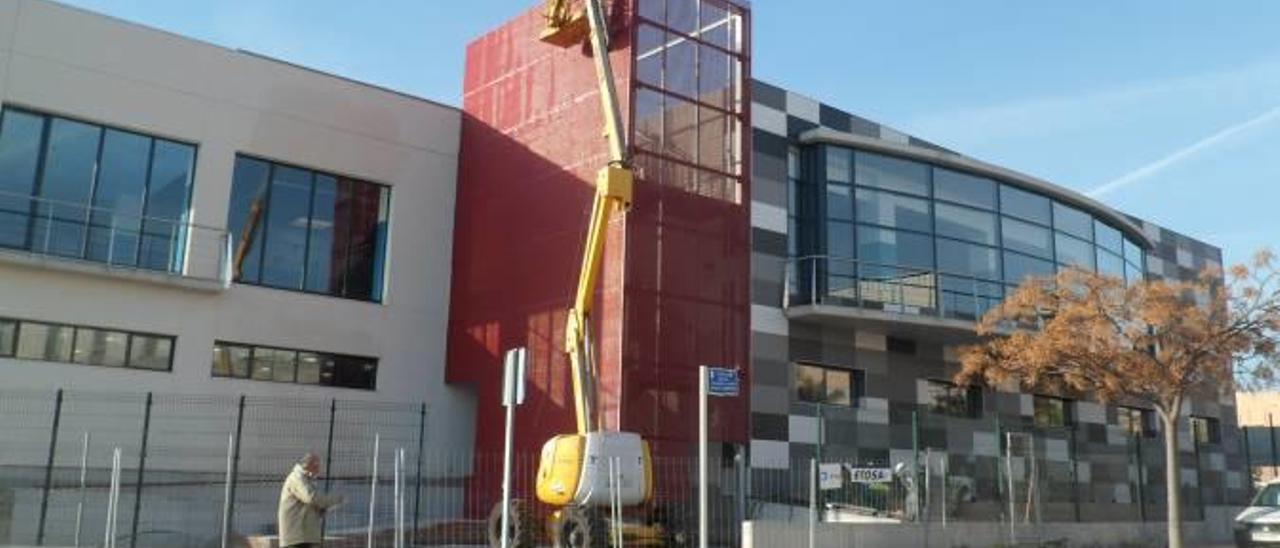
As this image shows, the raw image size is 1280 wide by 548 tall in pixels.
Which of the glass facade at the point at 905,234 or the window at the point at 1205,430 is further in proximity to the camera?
the window at the point at 1205,430

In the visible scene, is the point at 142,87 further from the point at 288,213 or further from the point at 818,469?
the point at 818,469

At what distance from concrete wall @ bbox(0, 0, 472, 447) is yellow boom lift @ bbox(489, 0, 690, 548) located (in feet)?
22.1

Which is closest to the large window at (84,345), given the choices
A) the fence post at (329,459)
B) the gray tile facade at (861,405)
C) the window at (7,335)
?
the window at (7,335)

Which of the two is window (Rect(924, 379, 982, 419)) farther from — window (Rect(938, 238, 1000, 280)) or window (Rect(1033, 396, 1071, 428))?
window (Rect(938, 238, 1000, 280))

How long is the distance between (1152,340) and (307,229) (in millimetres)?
16670

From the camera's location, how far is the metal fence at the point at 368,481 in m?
19.2

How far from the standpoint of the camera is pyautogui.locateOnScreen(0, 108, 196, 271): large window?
21.3 metres

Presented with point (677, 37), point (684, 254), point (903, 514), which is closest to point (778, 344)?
point (684, 254)

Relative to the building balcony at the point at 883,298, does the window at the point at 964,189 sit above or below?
above

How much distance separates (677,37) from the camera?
2367cm

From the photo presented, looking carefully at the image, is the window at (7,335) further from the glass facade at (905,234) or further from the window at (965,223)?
the window at (965,223)

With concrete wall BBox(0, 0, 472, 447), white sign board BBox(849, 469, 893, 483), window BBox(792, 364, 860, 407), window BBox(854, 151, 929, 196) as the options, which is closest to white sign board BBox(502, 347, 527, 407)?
white sign board BBox(849, 469, 893, 483)

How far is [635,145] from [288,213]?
24.9 ft

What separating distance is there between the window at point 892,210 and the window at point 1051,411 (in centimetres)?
645
